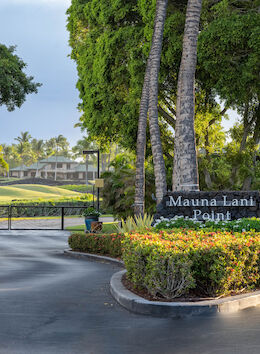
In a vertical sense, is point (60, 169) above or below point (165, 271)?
above

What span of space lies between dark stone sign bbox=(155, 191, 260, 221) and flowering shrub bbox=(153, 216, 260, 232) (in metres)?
0.52

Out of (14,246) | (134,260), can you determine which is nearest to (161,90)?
(14,246)

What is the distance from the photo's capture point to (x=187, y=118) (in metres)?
16.4

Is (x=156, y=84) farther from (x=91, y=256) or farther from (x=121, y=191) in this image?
(x=121, y=191)

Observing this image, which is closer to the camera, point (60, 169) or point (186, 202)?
point (186, 202)

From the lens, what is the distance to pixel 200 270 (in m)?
8.34

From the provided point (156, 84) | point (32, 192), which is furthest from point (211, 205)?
point (32, 192)

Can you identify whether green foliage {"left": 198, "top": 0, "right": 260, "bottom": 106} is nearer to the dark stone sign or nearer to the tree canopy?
the tree canopy

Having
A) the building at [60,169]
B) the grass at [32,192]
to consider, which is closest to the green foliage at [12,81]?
the grass at [32,192]

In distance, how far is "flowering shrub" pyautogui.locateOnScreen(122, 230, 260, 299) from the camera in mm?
7855

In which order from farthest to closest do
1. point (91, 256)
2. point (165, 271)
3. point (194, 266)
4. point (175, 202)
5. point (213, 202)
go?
1. point (91, 256)
2. point (175, 202)
3. point (213, 202)
4. point (194, 266)
5. point (165, 271)

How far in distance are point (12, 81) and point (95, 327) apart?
77.0ft

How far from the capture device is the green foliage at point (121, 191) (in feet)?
85.1

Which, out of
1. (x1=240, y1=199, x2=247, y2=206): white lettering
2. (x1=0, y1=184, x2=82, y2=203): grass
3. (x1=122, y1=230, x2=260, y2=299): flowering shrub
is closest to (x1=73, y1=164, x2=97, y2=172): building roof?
→ (x1=0, y1=184, x2=82, y2=203): grass
